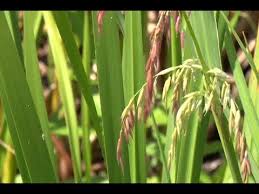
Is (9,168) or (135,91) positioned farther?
(9,168)

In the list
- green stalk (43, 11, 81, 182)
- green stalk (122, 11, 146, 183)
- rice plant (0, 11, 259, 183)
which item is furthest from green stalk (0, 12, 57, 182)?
green stalk (43, 11, 81, 182)

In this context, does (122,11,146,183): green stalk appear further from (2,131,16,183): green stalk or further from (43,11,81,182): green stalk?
(2,131,16,183): green stalk

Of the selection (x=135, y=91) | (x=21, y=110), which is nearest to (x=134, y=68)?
(x=135, y=91)

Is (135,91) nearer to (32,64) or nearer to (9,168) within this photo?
(32,64)

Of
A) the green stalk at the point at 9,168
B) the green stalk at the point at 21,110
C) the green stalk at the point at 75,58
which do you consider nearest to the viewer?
the green stalk at the point at 21,110

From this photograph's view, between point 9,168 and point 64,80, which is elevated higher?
point 64,80

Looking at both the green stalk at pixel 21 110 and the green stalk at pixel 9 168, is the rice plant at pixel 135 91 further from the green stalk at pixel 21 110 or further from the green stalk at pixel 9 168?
the green stalk at pixel 9 168

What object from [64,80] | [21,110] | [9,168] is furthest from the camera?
[9,168]

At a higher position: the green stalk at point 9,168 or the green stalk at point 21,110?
the green stalk at point 21,110

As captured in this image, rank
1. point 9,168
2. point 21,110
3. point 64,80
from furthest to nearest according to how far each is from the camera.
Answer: point 9,168, point 64,80, point 21,110

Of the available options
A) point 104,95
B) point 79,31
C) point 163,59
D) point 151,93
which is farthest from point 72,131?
point 163,59

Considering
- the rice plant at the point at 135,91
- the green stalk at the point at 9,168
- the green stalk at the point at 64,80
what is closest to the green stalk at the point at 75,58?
the rice plant at the point at 135,91
